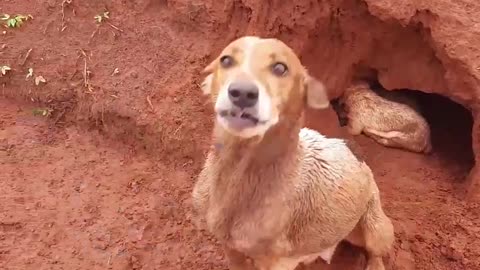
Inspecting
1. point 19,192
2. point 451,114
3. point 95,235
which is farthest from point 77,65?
point 451,114

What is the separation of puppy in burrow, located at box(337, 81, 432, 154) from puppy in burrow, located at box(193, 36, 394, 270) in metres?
1.39

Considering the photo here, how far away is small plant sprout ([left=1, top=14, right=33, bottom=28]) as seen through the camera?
4.91 metres

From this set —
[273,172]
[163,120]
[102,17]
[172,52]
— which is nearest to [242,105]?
[273,172]

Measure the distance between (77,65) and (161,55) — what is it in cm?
62

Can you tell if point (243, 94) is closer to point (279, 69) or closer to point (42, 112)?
point (279, 69)

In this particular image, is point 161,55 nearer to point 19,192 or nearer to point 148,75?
point 148,75

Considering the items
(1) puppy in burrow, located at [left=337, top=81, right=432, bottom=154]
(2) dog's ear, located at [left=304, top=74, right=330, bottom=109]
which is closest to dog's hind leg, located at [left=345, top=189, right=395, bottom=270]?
(2) dog's ear, located at [left=304, top=74, right=330, bottom=109]

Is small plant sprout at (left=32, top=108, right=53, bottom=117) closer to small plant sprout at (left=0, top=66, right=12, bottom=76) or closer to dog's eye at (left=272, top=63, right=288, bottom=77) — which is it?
small plant sprout at (left=0, top=66, right=12, bottom=76)

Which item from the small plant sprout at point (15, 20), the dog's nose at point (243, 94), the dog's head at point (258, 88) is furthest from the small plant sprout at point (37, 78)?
the dog's nose at point (243, 94)

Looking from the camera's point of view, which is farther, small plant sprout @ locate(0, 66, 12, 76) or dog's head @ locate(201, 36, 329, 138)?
small plant sprout @ locate(0, 66, 12, 76)

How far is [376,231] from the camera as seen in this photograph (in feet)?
12.3

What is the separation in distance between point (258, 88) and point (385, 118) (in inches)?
105

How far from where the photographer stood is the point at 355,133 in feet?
17.0

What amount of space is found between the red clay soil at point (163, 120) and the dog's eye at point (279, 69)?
1.58 m
